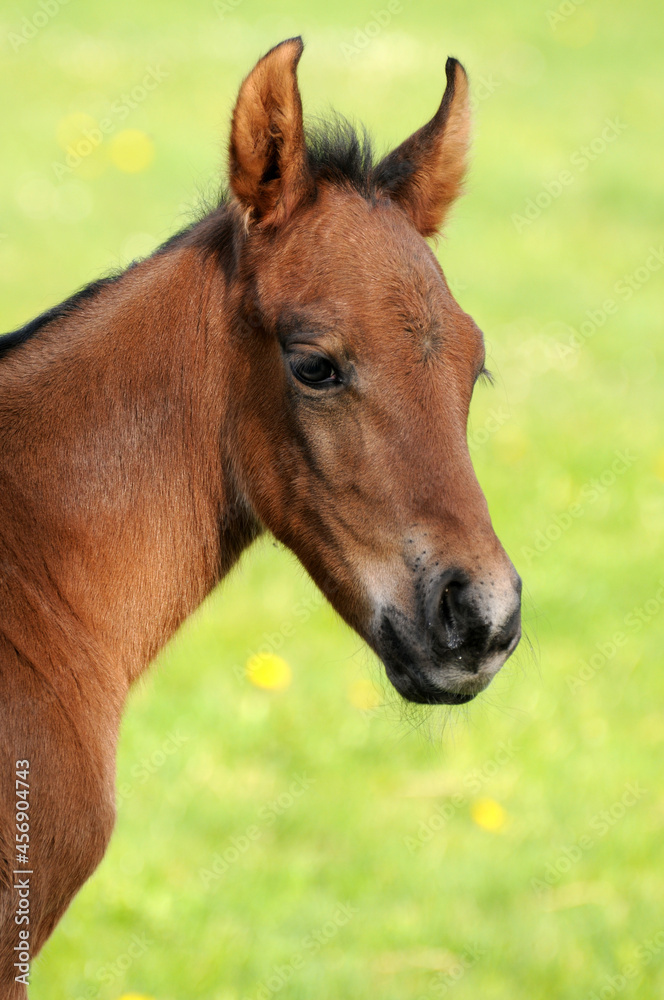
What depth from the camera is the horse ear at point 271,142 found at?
2582 mm

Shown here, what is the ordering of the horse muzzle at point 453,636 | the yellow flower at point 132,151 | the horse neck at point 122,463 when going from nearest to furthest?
1. the horse muzzle at point 453,636
2. the horse neck at point 122,463
3. the yellow flower at point 132,151

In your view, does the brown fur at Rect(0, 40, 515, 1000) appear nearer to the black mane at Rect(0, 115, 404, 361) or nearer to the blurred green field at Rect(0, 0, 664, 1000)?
the black mane at Rect(0, 115, 404, 361)

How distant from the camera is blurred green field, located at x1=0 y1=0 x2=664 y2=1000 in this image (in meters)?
3.70

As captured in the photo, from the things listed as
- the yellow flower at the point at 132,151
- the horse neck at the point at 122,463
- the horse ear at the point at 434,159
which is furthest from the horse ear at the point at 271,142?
the yellow flower at the point at 132,151

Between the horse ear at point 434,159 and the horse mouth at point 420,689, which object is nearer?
the horse mouth at point 420,689

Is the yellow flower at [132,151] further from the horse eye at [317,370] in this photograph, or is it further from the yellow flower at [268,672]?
the horse eye at [317,370]

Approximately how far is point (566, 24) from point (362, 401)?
18456 mm

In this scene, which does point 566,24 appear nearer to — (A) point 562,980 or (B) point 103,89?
(B) point 103,89

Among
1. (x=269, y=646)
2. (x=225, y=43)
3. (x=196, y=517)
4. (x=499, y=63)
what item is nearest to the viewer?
(x=196, y=517)

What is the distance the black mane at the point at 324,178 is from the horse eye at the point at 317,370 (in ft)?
1.54

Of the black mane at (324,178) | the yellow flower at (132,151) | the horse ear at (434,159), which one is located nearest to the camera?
the black mane at (324,178)

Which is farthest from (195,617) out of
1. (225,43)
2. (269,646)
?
(225,43)

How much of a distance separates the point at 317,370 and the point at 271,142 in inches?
25.4

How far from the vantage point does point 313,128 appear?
2.98 meters
